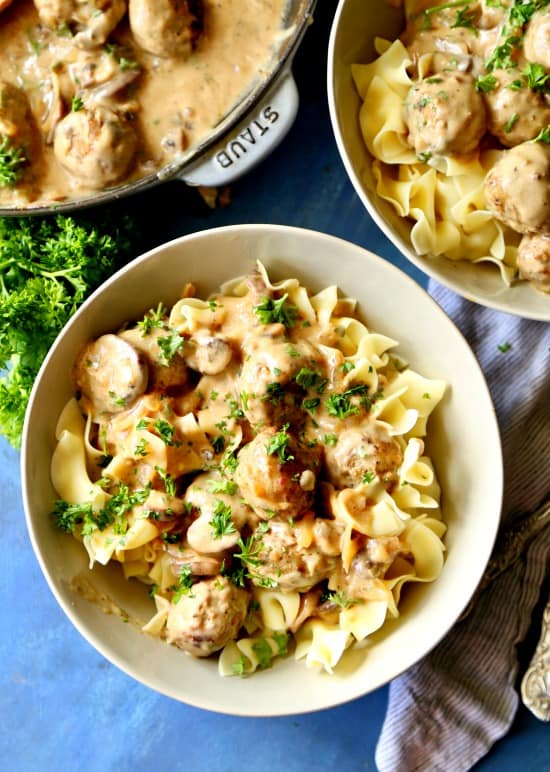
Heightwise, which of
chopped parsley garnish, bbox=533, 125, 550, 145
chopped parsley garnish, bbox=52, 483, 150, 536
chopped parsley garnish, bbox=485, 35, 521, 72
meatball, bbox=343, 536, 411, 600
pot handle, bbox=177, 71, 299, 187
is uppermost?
pot handle, bbox=177, 71, 299, 187

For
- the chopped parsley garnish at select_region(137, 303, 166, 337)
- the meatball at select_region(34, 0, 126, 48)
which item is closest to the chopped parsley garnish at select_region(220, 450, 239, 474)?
the chopped parsley garnish at select_region(137, 303, 166, 337)

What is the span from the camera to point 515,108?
3584 millimetres

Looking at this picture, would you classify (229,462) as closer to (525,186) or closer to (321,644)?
(321,644)

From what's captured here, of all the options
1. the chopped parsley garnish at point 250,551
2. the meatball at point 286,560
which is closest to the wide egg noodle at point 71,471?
the chopped parsley garnish at point 250,551

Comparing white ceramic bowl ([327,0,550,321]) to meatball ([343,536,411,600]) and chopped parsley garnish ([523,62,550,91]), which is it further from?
meatball ([343,536,411,600])

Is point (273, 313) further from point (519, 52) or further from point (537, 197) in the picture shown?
point (519, 52)

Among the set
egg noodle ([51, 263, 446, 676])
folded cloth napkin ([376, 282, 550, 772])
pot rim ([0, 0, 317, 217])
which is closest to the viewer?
egg noodle ([51, 263, 446, 676])

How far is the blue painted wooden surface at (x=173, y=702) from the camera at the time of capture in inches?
171

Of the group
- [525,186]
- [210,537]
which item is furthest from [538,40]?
[210,537]

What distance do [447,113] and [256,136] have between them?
2.74ft

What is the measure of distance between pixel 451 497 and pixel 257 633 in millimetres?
1033

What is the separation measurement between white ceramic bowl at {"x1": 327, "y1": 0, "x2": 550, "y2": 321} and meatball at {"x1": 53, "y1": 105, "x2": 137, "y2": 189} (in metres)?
0.93

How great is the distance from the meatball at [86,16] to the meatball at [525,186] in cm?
180

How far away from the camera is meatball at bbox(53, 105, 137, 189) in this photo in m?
3.81
